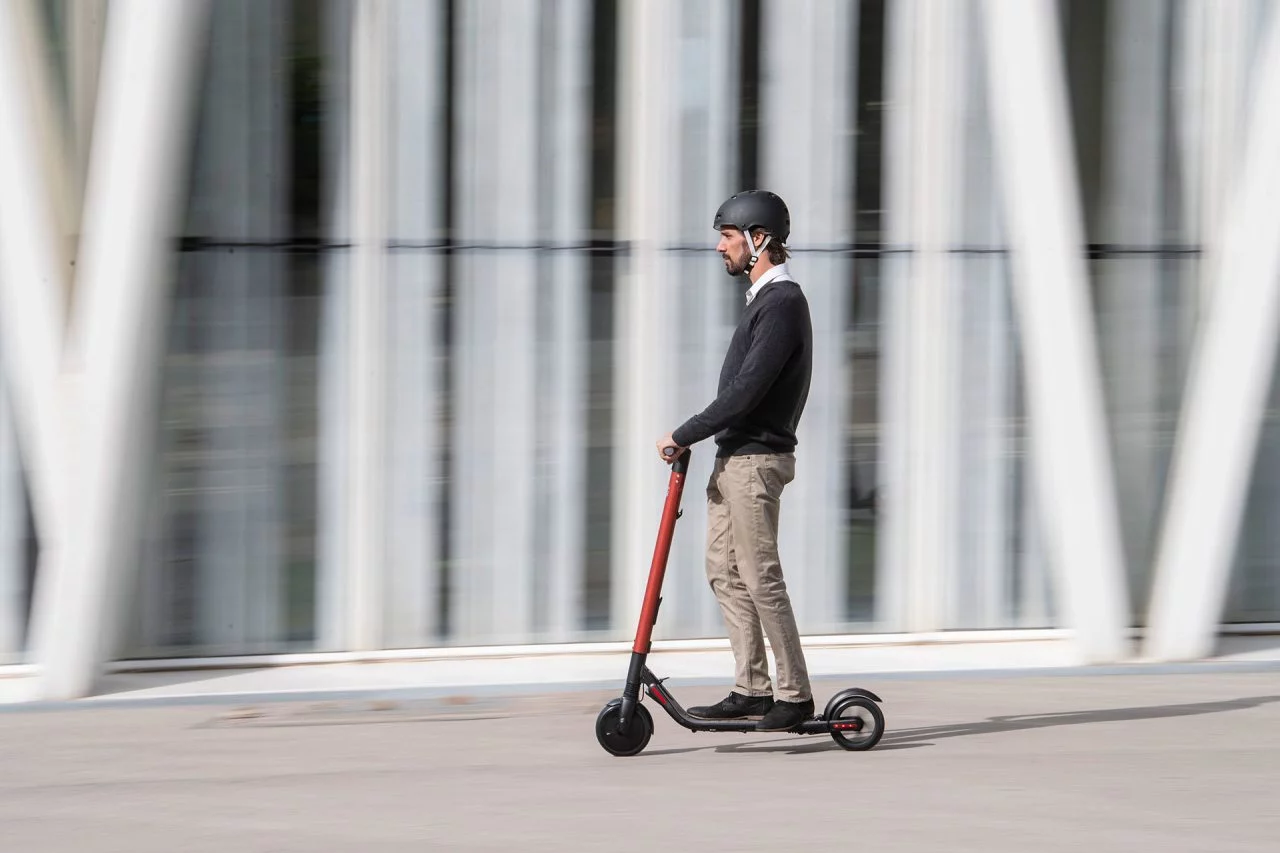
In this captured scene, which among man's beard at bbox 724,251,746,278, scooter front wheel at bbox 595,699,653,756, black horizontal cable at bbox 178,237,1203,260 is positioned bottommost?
scooter front wheel at bbox 595,699,653,756

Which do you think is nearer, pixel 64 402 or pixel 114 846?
pixel 114 846

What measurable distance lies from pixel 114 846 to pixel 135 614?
283cm

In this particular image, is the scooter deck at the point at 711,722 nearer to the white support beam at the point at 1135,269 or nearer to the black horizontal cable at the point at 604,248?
the black horizontal cable at the point at 604,248

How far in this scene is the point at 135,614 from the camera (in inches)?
304

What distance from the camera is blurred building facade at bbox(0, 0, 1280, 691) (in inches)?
304

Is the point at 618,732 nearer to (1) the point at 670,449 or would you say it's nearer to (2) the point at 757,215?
(1) the point at 670,449

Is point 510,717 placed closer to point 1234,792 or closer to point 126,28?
point 1234,792

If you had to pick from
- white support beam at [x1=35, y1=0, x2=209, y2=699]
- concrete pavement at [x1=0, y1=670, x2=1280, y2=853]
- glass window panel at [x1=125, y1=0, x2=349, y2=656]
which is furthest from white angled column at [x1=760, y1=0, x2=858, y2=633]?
white support beam at [x1=35, y1=0, x2=209, y2=699]

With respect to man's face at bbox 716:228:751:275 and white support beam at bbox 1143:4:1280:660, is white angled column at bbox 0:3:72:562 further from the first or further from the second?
white support beam at bbox 1143:4:1280:660

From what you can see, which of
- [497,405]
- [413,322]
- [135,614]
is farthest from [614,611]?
[135,614]

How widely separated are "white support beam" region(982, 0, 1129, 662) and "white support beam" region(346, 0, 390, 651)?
302 cm

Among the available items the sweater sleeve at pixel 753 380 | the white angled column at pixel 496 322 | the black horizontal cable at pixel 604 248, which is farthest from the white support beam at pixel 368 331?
the sweater sleeve at pixel 753 380

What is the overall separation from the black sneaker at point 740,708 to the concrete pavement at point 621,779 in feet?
0.52

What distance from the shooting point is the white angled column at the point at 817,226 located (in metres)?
8.22
